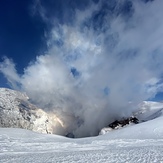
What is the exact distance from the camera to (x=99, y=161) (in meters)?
12.5

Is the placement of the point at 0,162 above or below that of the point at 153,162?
above

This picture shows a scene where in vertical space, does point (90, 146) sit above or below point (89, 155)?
above

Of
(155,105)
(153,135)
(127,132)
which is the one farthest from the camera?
(155,105)

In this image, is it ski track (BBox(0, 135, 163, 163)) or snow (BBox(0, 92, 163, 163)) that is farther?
snow (BBox(0, 92, 163, 163))

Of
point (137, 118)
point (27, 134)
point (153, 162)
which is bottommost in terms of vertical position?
point (153, 162)

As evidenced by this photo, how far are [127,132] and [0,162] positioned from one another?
77.3 feet

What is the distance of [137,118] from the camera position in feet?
599

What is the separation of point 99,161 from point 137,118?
17750cm

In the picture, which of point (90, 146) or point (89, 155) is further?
point (90, 146)

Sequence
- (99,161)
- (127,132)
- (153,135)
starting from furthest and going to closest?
(127,132) → (153,135) → (99,161)

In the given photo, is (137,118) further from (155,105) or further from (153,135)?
(153,135)

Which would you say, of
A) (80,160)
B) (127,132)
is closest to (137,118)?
(127,132)

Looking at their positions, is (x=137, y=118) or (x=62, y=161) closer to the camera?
(x=62, y=161)

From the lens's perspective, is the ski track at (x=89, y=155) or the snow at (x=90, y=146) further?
the snow at (x=90, y=146)
